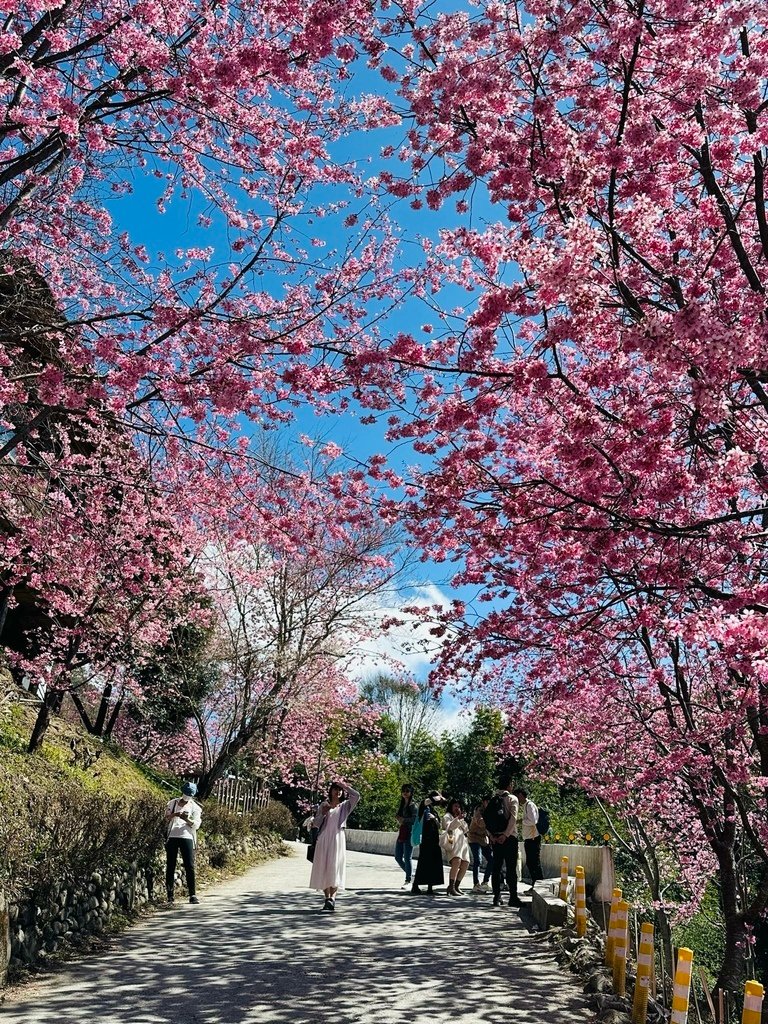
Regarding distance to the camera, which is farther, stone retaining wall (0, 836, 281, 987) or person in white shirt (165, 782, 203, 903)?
person in white shirt (165, 782, 203, 903)

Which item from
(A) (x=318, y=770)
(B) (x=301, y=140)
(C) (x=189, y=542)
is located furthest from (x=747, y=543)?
(A) (x=318, y=770)

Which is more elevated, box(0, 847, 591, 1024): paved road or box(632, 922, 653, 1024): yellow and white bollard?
box(632, 922, 653, 1024): yellow and white bollard

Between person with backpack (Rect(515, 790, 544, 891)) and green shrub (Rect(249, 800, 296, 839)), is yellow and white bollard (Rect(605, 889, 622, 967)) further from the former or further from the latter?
green shrub (Rect(249, 800, 296, 839))

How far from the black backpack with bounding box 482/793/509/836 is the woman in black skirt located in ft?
4.46

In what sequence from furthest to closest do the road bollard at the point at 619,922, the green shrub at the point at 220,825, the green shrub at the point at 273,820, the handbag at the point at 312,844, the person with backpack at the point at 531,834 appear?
the green shrub at the point at 273,820 → the green shrub at the point at 220,825 → the person with backpack at the point at 531,834 → the handbag at the point at 312,844 → the road bollard at the point at 619,922

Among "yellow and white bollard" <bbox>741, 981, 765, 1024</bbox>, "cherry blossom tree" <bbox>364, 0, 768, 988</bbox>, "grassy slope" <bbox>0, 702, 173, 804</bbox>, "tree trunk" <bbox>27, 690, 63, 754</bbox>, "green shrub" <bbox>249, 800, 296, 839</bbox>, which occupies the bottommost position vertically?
"green shrub" <bbox>249, 800, 296, 839</bbox>

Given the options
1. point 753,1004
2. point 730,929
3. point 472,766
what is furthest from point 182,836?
point 472,766

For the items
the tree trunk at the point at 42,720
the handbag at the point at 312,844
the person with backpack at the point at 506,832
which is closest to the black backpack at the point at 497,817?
the person with backpack at the point at 506,832

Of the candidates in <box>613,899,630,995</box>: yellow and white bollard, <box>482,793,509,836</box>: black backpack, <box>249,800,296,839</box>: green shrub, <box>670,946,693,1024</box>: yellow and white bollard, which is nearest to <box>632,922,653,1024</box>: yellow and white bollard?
<box>613,899,630,995</box>: yellow and white bollard

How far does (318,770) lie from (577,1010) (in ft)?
65.2

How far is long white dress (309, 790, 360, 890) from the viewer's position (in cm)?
1074

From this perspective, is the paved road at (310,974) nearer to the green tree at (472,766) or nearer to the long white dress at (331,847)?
the long white dress at (331,847)

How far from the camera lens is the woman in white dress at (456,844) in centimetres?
1405

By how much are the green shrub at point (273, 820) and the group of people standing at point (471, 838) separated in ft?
26.5
